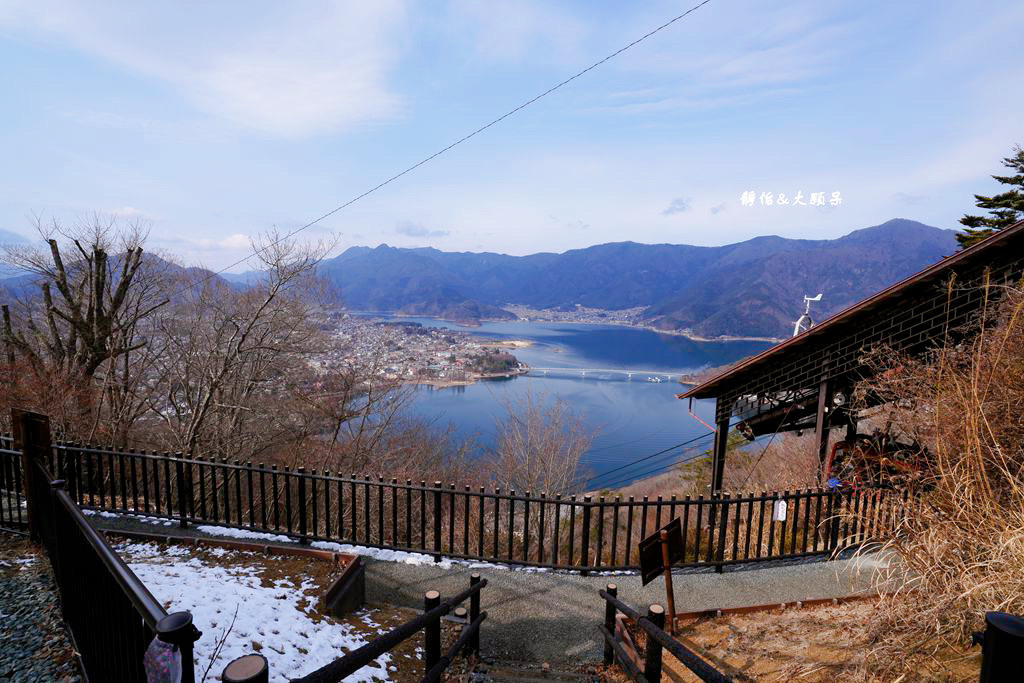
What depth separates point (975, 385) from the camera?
4133mm

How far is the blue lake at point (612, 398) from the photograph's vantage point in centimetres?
4222

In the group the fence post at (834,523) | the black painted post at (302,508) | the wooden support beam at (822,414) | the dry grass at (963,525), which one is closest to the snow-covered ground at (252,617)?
the black painted post at (302,508)

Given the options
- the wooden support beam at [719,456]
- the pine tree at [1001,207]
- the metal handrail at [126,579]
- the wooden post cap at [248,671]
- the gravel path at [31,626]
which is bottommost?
the wooden support beam at [719,456]

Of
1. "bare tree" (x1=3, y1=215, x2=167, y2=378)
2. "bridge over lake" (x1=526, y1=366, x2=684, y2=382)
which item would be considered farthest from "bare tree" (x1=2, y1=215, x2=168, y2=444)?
"bridge over lake" (x1=526, y1=366, x2=684, y2=382)

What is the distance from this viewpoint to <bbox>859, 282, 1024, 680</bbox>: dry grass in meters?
3.40

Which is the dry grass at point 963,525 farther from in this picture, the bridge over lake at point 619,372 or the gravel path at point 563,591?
the bridge over lake at point 619,372

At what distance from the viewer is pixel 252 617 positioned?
428cm

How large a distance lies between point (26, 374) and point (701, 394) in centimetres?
1708

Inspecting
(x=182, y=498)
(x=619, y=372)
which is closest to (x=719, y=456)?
(x=182, y=498)

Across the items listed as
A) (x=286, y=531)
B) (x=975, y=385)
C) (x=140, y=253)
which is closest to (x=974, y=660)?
(x=975, y=385)

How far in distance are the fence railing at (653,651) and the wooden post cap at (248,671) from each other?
154 centimetres

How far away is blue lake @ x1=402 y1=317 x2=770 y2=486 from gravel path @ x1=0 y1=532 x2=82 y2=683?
2380 centimetres

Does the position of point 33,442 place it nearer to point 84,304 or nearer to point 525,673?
point 525,673

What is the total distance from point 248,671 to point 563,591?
511 cm
